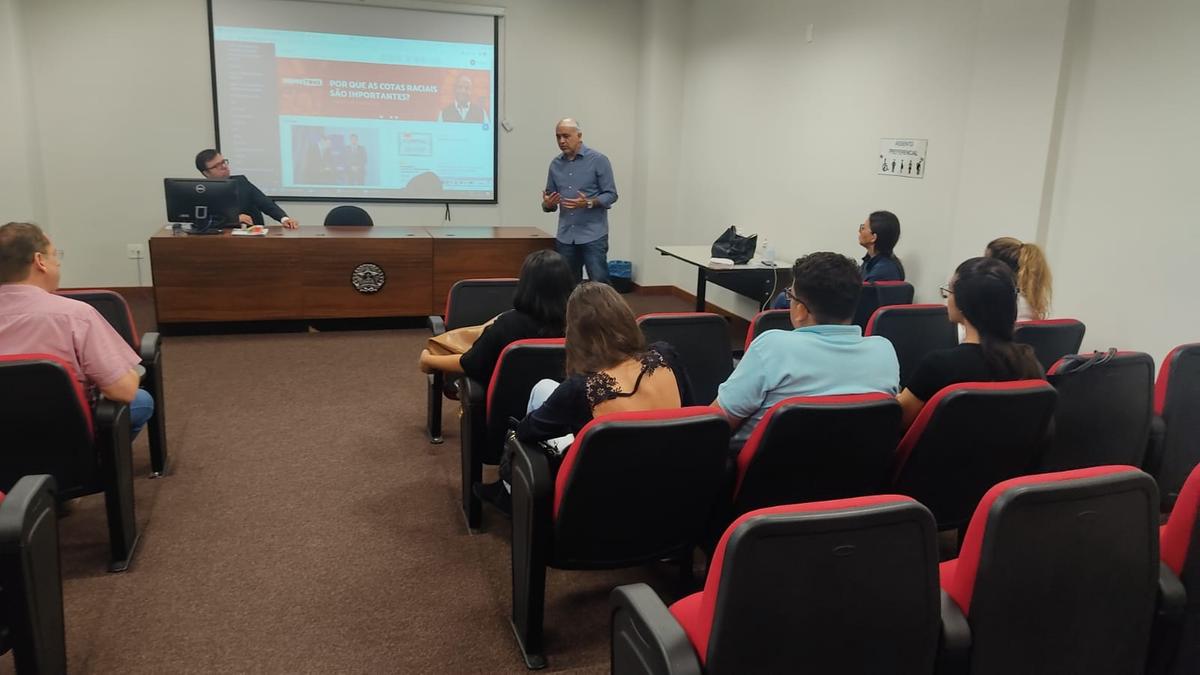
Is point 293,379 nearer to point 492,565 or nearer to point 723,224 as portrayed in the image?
point 492,565

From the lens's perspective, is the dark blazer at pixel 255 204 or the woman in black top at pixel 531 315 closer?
the woman in black top at pixel 531 315

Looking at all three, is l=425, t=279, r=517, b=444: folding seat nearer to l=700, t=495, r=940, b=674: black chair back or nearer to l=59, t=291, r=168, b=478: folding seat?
l=59, t=291, r=168, b=478: folding seat

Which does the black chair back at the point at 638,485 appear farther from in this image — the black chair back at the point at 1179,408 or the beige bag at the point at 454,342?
the black chair back at the point at 1179,408

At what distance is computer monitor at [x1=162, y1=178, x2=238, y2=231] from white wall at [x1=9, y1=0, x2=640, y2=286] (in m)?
1.41

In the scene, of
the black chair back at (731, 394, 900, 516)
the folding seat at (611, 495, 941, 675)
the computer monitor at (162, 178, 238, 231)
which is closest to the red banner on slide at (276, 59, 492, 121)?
the computer monitor at (162, 178, 238, 231)

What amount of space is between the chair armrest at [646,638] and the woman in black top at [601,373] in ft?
2.05

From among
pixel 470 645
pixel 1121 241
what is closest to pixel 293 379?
pixel 470 645

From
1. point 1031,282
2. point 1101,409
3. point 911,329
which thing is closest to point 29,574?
point 1101,409

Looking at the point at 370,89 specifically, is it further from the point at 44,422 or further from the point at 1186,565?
the point at 1186,565

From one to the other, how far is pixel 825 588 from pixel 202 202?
528 cm

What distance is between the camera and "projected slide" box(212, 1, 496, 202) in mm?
6652

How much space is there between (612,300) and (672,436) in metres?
0.45

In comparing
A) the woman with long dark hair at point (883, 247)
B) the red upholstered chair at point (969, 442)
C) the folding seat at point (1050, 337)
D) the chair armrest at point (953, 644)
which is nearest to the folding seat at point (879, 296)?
the woman with long dark hair at point (883, 247)

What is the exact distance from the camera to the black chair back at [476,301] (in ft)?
12.1
